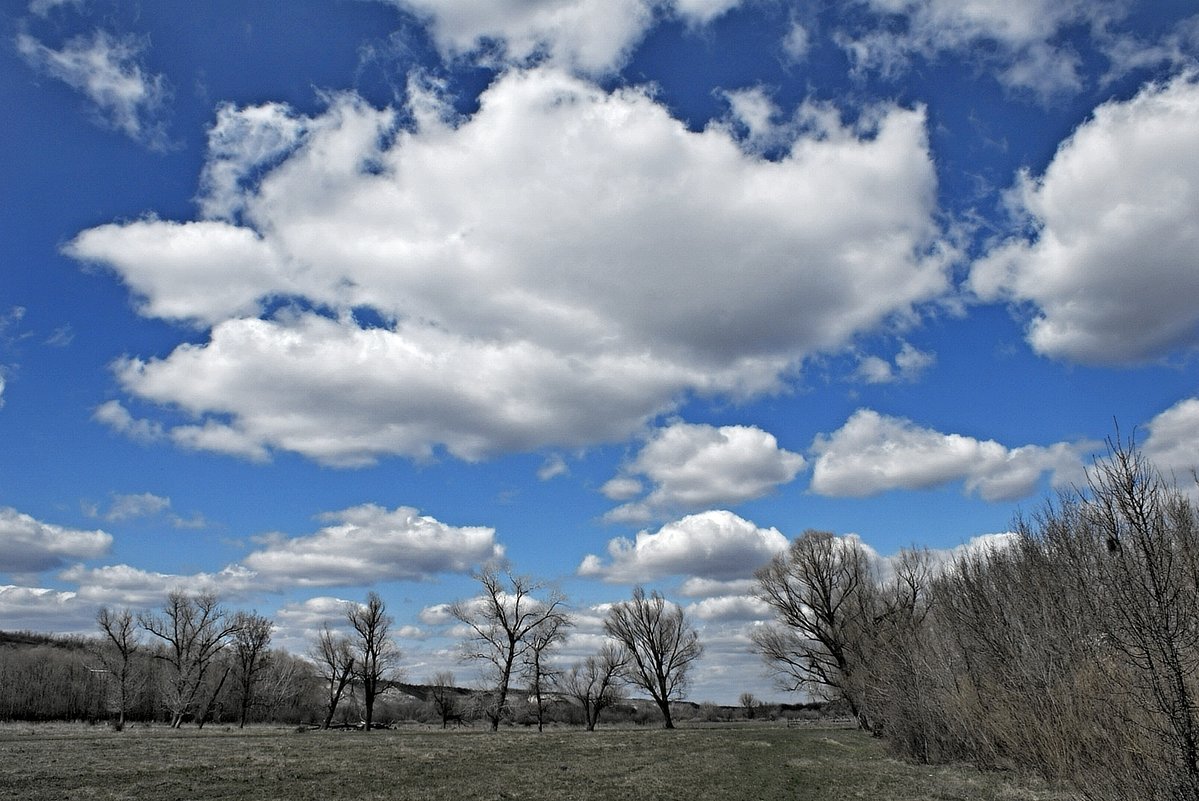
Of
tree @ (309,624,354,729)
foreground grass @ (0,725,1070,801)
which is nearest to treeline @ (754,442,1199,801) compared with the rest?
foreground grass @ (0,725,1070,801)

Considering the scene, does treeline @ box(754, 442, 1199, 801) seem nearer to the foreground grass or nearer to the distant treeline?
the foreground grass

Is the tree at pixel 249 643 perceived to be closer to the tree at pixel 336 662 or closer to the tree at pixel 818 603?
the tree at pixel 336 662

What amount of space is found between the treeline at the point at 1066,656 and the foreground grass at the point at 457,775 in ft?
6.03

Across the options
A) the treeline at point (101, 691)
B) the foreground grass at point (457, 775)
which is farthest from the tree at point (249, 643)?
the foreground grass at point (457, 775)

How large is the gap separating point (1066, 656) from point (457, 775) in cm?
1971

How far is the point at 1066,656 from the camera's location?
20812mm

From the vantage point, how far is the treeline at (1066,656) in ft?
33.6

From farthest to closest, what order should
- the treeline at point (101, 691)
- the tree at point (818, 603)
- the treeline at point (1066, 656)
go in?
the treeline at point (101, 691) < the tree at point (818, 603) < the treeline at point (1066, 656)

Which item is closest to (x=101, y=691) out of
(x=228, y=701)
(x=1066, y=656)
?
(x=228, y=701)

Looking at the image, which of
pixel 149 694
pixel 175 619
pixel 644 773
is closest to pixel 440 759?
pixel 644 773

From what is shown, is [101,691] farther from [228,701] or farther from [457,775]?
[457,775]

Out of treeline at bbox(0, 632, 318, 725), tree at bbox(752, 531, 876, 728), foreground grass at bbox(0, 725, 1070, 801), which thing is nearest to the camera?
foreground grass at bbox(0, 725, 1070, 801)

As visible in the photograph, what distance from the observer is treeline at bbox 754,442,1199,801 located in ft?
33.6

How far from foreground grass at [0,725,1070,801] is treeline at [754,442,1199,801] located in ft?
6.03
